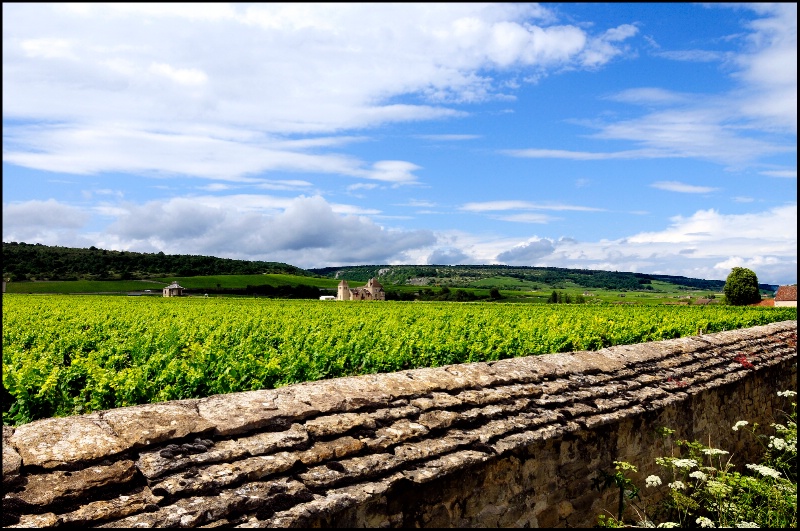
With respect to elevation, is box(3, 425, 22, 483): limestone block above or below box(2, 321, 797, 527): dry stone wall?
above

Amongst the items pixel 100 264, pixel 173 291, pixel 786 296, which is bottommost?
pixel 786 296

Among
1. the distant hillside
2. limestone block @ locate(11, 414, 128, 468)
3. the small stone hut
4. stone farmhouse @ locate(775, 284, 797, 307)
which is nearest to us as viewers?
limestone block @ locate(11, 414, 128, 468)

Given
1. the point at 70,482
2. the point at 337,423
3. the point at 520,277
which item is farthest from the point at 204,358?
the point at 520,277

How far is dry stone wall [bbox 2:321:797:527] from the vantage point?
4.09 m

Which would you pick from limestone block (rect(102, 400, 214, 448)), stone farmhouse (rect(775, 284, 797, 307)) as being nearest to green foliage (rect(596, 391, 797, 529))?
limestone block (rect(102, 400, 214, 448))

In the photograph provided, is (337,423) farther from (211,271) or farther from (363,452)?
(211,271)

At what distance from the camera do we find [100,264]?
4082 inches

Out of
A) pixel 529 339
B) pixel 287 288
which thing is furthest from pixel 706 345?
pixel 287 288

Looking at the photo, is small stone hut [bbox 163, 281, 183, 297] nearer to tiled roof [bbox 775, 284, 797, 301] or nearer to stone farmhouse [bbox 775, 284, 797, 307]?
stone farmhouse [bbox 775, 284, 797, 307]

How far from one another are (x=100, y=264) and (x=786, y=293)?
109 meters

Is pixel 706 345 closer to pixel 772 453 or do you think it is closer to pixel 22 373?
pixel 772 453

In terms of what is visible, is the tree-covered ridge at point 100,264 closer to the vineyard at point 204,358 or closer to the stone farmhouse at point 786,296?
the vineyard at point 204,358

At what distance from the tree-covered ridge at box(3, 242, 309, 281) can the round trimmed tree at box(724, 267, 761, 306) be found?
89.1m

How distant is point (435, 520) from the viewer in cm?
567
